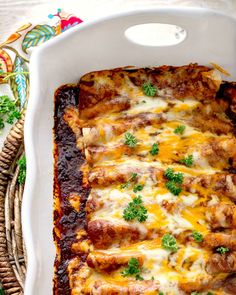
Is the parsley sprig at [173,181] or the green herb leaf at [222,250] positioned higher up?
the parsley sprig at [173,181]

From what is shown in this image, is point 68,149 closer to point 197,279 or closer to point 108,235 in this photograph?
point 108,235

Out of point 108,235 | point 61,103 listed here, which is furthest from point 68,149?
point 108,235

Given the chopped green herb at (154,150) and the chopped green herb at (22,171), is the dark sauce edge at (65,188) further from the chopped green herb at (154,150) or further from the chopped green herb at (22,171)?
the chopped green herb at (154,150)

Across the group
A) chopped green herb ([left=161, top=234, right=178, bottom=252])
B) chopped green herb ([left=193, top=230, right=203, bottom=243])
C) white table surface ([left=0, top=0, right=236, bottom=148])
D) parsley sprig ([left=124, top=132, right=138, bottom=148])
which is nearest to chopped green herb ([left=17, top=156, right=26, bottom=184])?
parsley sprig ([left=124, top=132, right=138, bottom=148])

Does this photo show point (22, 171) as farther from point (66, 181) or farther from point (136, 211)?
point (136, 211)

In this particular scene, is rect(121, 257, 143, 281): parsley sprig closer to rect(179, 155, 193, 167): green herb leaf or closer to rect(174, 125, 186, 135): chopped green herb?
rect(179, 155, 193, 167): green herb leaf

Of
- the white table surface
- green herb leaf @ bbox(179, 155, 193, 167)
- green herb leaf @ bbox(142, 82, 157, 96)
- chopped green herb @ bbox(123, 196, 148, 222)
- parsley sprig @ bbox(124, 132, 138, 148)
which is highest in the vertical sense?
the white table surface

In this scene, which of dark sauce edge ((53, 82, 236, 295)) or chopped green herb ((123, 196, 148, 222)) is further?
dark sauce edge ((53, 82, 236, 295))

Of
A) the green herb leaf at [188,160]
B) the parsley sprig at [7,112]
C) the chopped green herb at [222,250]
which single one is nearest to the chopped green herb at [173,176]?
the green herb leaf at [188,160]
